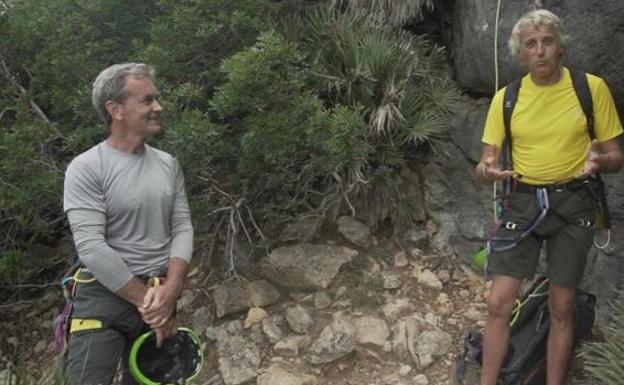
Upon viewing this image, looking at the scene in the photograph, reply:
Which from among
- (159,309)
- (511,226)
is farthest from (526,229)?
(159,309)

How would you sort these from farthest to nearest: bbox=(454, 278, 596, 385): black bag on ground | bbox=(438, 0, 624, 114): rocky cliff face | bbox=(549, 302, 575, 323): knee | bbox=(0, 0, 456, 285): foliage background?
1. bbox=(0, 0, 456, 285): foliage background
2. bbox=(438, 0, 624, 114): rocky cliff face
3. bbox=(454, 278, 596, 385): black bag on ground
4. bbox=(549, 302, 575, 323): knee

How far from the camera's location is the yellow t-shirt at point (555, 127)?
3254 mm

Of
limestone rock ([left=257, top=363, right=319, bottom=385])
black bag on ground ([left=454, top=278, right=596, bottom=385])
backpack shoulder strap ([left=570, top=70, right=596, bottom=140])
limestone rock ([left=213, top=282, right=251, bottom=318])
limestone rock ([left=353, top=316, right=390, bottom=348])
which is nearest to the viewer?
backpack shoulder strap ([left=570, top=70, right=596, bottom=140])

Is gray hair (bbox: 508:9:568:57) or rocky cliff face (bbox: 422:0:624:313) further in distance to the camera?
rocky cliff face (bbox: 422:0:624:313)

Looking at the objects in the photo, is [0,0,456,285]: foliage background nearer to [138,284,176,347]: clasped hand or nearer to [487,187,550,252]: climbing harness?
[487,187,550,252]: climbing harness

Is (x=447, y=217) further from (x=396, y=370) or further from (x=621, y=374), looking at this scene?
(x=621, y=374)

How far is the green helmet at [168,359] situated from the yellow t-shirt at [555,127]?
2.05 m

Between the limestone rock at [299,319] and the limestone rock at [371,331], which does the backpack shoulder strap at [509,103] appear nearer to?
the limestone rock at [371,331]

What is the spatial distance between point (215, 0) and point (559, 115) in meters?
3.21

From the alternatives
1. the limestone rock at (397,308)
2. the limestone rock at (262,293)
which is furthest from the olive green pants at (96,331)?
the limestone rock at (397,308)

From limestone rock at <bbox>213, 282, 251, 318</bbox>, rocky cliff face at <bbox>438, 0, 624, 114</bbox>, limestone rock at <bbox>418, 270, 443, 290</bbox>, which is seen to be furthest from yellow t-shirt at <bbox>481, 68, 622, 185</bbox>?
limestone rock at <bbox>213, 282, 251, 318</bbox>

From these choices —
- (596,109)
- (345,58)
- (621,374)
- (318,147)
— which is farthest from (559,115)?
(345,58)

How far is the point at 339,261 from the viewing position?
5.36 m

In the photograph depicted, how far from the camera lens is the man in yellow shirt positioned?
327 cm
